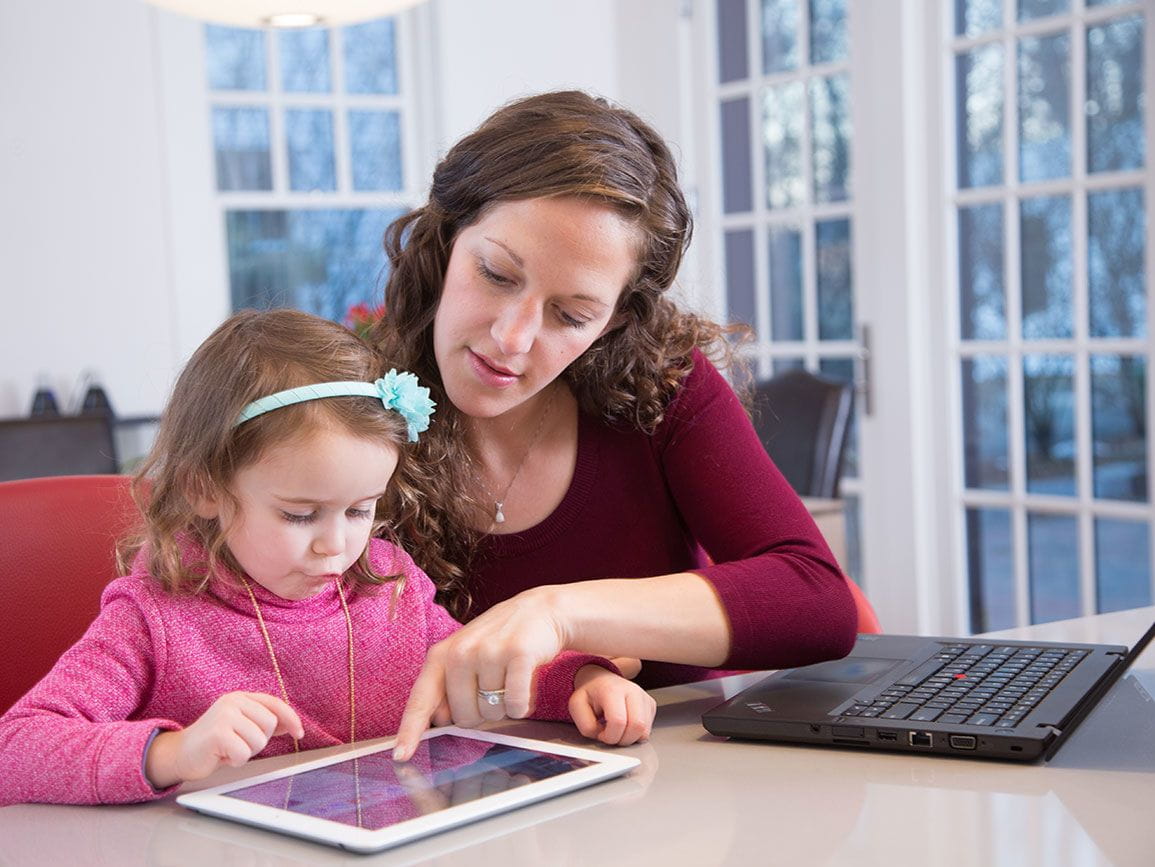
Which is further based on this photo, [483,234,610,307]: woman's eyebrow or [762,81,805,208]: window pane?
[762,81,805,208]: window pane

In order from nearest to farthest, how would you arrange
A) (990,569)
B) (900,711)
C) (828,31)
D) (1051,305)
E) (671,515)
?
(900,711) < (671,515) < (1051,305) < (990,569) < (828,31)

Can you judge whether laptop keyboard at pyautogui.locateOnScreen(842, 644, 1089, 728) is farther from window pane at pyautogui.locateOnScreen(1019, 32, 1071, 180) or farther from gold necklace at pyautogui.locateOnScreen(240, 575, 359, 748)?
window pane at pyautogui.locateOnScreen(1019, 32, 1071, 180)

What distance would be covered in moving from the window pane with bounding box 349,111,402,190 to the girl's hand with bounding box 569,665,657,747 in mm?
3814

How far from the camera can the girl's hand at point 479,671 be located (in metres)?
1.04

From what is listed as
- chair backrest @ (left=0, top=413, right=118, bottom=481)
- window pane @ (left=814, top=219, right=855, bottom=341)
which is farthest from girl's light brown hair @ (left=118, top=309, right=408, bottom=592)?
window pane @ (left=814, top=219, right=855, bottom=341)

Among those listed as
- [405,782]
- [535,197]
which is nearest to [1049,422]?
[535,197]

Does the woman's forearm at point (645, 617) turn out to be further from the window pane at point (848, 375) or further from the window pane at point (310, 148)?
the window pane at point (310, 148)

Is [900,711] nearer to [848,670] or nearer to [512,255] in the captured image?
[848,670]

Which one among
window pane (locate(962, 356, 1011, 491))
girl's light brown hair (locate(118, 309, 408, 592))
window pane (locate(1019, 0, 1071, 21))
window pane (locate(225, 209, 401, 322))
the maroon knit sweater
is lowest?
window pane (locate(962, 356, 1011, 491))

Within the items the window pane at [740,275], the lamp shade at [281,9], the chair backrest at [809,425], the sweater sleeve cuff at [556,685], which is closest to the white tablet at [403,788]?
the sweater sleeve cuff at [556,685]

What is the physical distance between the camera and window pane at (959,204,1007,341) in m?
3.80

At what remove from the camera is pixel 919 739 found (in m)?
1.02

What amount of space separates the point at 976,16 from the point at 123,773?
3417mm

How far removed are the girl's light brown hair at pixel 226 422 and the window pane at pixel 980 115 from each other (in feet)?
9.37
